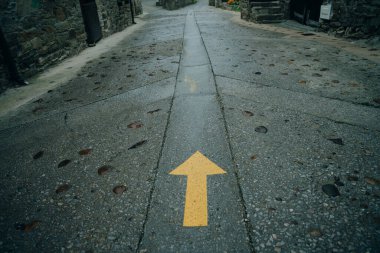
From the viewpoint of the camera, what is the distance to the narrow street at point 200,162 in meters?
Result: 1.50

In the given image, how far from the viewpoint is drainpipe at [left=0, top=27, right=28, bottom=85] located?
441 cm

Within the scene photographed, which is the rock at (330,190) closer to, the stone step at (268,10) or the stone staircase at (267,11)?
the stone staircase at (267,11)

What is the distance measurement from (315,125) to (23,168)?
297cm

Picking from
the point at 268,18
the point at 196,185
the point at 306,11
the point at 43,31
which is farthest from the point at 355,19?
the point at 43,31

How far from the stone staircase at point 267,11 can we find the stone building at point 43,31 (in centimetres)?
612

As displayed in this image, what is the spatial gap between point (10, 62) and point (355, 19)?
25.4 ft

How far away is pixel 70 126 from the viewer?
296 centimetres

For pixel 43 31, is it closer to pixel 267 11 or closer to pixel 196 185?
pixel 196 185

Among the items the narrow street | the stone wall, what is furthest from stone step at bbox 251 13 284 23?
Result: the narrow street

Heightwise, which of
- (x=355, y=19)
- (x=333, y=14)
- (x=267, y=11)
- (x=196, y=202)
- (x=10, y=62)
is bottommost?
(x=196, y=202)

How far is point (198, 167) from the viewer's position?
6.79ft

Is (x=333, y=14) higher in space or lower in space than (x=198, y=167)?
higher

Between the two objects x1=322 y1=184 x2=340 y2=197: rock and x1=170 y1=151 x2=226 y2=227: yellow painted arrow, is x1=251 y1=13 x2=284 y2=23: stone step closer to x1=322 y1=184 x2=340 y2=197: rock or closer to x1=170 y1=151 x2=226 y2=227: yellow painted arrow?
x1=170 y1=151 x2=226 y2=227: yellow painted arrow

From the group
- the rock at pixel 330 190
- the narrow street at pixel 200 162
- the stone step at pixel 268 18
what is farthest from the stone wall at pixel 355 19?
the rock at pixel 330 190
